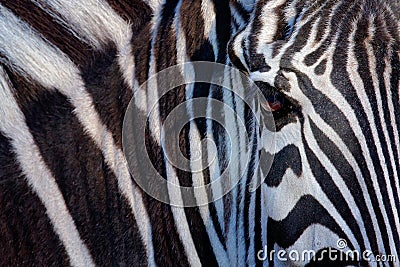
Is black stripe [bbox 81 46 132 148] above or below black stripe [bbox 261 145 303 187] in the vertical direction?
above

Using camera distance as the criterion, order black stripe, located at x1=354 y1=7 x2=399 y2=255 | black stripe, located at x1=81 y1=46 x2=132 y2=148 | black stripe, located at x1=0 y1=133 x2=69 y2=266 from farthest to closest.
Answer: black stripe, located at x1=81 y1=46 x2=132 y2=148, black stripe, located at x1=0 y1=133 x2=69 y2=266, black stripe, located at x1=354 y1=7 x2=399 y2=255

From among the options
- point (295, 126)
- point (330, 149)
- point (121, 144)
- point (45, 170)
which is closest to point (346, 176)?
point (330, 149)

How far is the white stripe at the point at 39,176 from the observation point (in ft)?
7.41

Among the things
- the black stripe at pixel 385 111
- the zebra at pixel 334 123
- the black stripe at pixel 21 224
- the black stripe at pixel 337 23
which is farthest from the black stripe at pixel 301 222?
the black stripe at pixel 21 224

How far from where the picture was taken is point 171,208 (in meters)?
2.34

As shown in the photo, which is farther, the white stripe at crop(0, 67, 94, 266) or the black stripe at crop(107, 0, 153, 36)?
the black stripe at crop(107, 0, 153, 36)

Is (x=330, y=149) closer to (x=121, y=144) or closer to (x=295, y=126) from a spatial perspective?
(x=295, y=126)

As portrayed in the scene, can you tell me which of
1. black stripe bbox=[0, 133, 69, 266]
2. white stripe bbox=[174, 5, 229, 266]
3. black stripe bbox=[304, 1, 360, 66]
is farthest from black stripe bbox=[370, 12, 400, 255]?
black stripe bbox=[0, 133, 69, 266]

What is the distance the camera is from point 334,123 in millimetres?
2029

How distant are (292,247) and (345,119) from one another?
467mm

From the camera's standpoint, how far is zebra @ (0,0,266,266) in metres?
2.26

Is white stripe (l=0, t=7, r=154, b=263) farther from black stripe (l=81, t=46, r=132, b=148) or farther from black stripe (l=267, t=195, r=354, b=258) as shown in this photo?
black stripe (l=267, t=195, r=354, b=258)

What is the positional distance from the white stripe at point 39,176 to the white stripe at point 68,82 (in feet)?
0.35

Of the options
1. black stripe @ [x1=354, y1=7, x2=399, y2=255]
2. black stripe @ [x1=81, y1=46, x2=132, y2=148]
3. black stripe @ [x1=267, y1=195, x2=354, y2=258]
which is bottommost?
black stripe @ [x1=267, y1=195, x2=354, y2=258]
